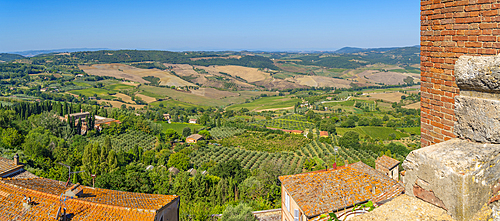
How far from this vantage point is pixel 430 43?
4.20 meters

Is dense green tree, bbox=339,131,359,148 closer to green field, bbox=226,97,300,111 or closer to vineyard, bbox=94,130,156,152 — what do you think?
vineyard, bbox=94,130,156,152

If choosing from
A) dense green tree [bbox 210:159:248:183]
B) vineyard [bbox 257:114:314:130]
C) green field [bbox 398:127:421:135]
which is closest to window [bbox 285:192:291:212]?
dense green tree [bbox 210:159:248:183]

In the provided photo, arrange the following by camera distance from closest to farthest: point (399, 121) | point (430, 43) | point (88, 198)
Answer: point (430, 43) < point (88, 198) < point (399, 121)

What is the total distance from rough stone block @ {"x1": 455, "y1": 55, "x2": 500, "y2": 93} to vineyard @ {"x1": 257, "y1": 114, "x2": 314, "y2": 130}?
79678 mm

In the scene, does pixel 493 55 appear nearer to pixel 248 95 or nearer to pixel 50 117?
pixel 50 117

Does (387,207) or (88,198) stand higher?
(387,207)

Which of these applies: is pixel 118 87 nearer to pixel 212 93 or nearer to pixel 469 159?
pixel 212 93

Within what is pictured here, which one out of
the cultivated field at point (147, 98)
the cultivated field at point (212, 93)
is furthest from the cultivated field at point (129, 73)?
the cultivated field at point (147, 98)

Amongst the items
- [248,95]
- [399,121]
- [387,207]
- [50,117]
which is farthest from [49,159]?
[248,95]

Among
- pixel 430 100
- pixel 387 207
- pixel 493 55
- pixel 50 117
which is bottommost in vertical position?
pixel 50 117

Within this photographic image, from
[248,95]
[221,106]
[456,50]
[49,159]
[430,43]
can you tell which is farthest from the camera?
[248,95]

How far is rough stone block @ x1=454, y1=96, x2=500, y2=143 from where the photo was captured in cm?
312

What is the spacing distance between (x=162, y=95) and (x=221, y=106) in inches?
1062

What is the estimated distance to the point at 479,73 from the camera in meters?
3.21
